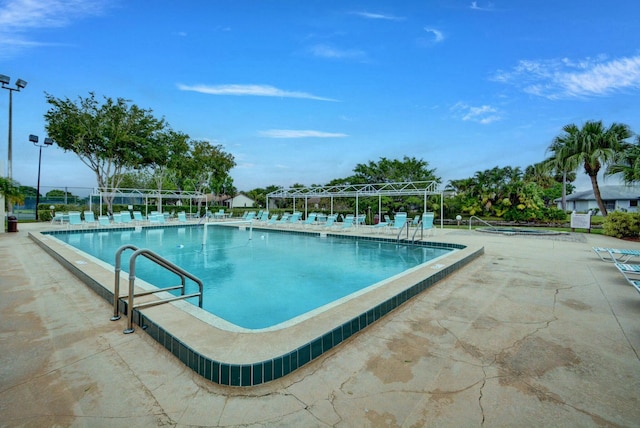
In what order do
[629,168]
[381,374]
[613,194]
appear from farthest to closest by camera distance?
[613,194]
[629,168]
[381,374]

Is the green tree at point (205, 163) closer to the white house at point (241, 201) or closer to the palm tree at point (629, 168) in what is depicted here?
the palm tree at point (629, 168)

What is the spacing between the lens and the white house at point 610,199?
31688mm

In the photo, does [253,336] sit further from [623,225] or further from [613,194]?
[613,194]

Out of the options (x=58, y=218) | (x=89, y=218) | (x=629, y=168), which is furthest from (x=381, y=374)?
(x=58, y=218)

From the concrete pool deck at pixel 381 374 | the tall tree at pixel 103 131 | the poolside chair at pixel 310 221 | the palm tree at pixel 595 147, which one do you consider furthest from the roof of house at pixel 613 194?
the tall tree at pixel 103 131

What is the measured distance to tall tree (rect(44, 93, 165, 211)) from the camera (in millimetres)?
17781

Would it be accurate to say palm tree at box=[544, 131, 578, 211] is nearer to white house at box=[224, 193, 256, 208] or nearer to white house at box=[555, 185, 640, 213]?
white house at box=[555, 185, 640, 213]

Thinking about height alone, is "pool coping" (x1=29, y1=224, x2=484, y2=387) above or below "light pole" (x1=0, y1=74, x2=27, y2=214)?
below

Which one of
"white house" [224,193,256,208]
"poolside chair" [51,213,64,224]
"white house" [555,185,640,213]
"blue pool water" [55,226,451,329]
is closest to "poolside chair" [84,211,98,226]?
"poolside chair" [51,213,64,224]

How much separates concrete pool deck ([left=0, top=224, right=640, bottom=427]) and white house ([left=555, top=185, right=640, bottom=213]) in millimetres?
38021

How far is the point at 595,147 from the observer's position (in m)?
14.9

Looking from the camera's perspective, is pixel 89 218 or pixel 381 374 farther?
pixel 89 218

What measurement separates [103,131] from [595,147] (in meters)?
26.2

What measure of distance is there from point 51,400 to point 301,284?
4.14 metres
